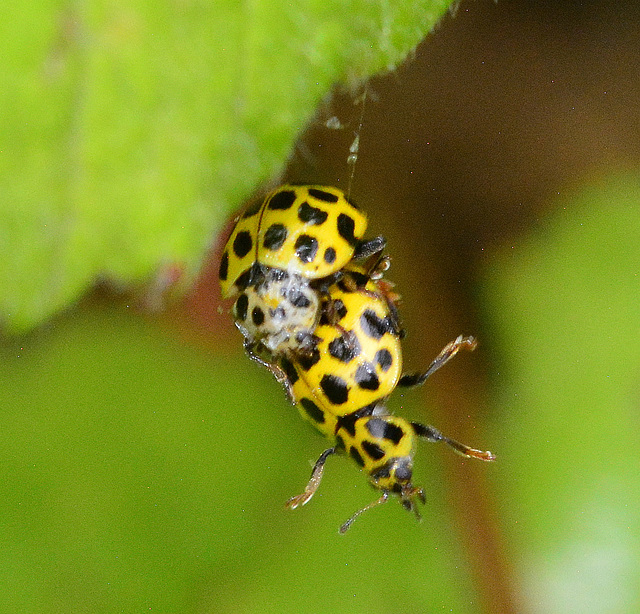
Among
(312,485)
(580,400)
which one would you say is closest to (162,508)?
(312,485)

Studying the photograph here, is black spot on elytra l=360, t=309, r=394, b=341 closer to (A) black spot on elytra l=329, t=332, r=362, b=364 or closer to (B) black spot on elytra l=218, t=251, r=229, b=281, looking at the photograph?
(A) black spot on elytra l=329, t=332, r=362, b=364

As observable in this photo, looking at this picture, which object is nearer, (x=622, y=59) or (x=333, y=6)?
(x=333, y=6)

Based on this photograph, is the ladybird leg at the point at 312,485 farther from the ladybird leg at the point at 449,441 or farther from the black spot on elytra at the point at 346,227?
the black spot on elytra at the point at 346,227

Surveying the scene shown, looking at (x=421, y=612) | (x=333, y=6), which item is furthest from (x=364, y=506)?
(x=333, y=6)

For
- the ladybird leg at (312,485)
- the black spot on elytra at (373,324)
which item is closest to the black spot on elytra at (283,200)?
the black spot on elytra at (373,324)

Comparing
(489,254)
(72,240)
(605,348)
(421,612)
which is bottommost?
(421,612)

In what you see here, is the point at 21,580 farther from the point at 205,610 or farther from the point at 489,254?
the point at 489,254

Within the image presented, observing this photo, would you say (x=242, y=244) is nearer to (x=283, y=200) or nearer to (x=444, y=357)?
(x=283, y=200)

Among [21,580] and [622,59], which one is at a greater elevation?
[622,59]
